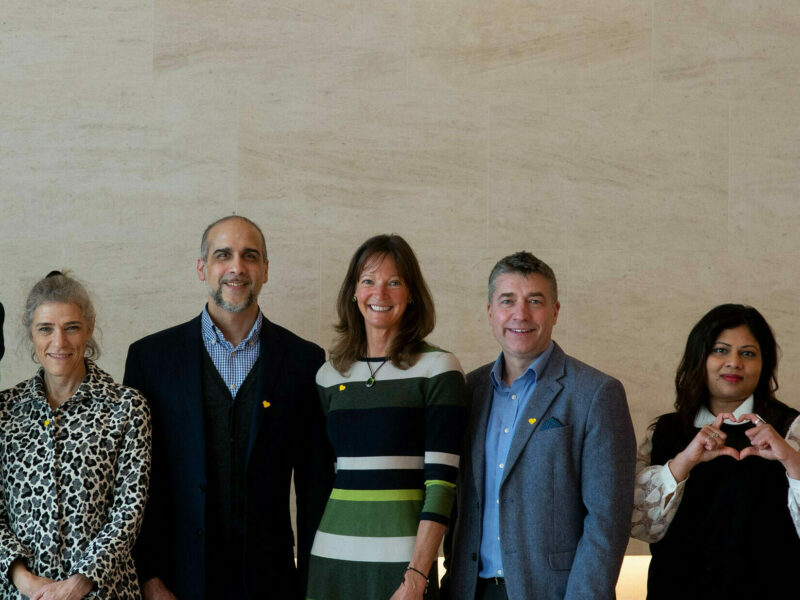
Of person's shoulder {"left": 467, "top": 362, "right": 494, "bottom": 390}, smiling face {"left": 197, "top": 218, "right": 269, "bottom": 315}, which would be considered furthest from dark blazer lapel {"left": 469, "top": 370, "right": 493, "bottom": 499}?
smiling face {"left": 197, "top": 218, "right": 269, "bottom": 315}

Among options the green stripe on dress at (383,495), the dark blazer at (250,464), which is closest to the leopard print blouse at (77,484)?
the dark blazer at (250,464)

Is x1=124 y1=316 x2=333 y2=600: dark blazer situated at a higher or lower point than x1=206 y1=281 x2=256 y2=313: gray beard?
lower

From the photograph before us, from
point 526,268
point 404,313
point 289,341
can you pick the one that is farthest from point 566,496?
point 289,341

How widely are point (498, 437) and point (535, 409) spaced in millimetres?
165

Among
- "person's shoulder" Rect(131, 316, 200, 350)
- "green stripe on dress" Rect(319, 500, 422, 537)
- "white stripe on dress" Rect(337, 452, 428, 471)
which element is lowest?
"green stripe on dress" Rect(319, 500, 422, 537)

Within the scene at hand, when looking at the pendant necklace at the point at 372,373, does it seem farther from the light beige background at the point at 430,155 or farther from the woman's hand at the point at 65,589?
the light beige background at the point at 430,155

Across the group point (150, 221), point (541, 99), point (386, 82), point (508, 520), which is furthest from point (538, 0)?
point (508, 520)

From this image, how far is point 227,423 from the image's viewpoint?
11.0 ft

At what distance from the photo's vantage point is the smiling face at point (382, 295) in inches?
127

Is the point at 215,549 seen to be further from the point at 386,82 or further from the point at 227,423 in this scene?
the point at 386,82

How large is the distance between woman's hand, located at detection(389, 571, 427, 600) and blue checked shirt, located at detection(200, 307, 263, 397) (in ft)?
3.14

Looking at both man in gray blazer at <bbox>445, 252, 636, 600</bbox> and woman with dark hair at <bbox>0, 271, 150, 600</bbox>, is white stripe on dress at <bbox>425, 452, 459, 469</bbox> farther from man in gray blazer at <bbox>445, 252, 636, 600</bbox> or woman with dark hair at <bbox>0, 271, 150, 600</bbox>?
woman with dark hair at <bbox>0, 271, 150, 600</bbox>

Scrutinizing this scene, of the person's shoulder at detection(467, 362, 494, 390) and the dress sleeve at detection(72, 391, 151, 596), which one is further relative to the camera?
the person's shoulder at detection(467, 362, 494, 390)

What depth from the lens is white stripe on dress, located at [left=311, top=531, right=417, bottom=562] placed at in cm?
295
